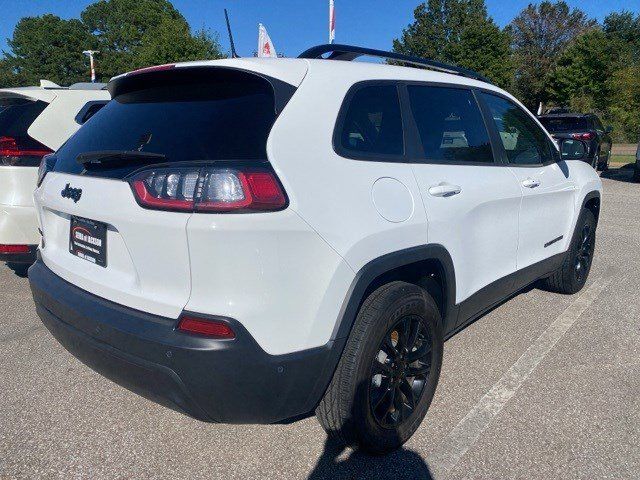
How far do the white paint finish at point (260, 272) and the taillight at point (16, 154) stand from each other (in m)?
2.94

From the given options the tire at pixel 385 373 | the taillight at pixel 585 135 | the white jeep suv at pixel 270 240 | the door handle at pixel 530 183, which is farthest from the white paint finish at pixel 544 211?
the taillight at pixel 585 135

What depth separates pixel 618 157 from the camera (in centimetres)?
2114

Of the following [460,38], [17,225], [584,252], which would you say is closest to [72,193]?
[17,225]

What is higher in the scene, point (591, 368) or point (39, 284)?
point (39, 284)

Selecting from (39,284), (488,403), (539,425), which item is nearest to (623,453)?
(539,425)

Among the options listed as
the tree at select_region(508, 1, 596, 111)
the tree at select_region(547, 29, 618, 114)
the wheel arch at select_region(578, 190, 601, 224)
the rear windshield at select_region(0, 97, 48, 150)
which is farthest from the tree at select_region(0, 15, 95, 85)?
the wheel arch at select_region(578, 190, 601, 224)

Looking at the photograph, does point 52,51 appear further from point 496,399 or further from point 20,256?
point 496,399

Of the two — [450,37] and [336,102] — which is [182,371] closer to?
[336,102]

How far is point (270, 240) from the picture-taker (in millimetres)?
1725

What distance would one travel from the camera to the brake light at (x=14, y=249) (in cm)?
384

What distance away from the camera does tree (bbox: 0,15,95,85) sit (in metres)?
65.8

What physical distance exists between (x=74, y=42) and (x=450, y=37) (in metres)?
49.3

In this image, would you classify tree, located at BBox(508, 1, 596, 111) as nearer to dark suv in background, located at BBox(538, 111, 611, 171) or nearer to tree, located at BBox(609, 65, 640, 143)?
tree, located at BBox(609, 65, 640, 143)

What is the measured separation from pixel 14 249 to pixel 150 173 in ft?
8.82
